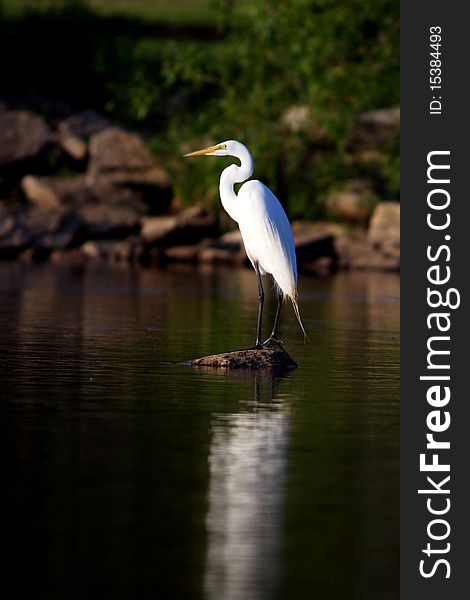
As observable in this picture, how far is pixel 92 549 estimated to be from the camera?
7.88 metres

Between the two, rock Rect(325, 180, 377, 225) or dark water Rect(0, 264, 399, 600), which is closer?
dark water Rect(0, 264, 399, 600)

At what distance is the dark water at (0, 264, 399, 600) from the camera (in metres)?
7.58

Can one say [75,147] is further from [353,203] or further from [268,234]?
[268,234]

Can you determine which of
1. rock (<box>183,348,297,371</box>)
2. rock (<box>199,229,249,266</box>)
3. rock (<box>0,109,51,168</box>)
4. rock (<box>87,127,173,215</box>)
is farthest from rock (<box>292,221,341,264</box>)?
rock (<box>183,348,297,371</box>)

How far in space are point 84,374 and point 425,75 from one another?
7832 mm

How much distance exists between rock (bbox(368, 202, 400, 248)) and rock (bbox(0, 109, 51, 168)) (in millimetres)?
10021

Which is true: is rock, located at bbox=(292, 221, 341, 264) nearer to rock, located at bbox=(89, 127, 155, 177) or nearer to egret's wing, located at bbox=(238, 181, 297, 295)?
rock, located at bbox=(89, 127, 155, 177)

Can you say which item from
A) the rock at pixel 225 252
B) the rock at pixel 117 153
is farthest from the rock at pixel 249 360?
the rock at pixel 117 153

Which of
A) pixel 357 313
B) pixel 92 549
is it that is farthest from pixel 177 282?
pixel 92 549

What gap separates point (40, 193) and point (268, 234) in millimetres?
24764

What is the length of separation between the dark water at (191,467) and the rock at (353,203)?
20.2 m

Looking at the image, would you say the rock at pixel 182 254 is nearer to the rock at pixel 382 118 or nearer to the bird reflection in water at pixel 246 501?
the rock at pixel 382 118

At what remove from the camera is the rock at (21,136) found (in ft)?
139

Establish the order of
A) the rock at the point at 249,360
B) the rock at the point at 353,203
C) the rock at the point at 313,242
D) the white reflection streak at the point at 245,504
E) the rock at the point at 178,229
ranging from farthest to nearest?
the rock at the point at 353,203 < the rock at the point at 178,229 < the rock at the point at 313,242 < the rock at the point at 249,360 < the white reflection streak at the point at 245,504
